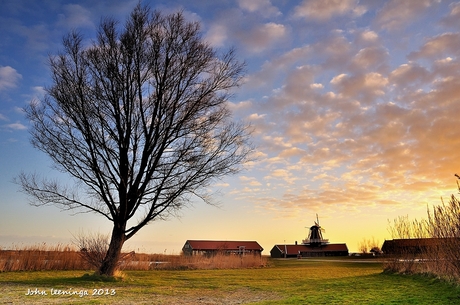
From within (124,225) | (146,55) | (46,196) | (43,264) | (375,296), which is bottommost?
(375,296)

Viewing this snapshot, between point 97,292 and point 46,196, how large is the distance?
19.8 feet

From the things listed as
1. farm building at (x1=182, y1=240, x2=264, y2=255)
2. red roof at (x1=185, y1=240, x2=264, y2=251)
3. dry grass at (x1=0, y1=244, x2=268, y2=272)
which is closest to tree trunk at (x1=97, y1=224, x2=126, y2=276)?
dry grass at (x1=0, y1=244, x2=268, y2=272)

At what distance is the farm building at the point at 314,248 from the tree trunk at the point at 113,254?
56789mm

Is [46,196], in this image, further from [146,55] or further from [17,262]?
[146,55]

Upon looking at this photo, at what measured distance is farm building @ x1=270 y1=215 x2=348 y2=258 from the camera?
225 feet

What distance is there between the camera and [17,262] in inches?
652

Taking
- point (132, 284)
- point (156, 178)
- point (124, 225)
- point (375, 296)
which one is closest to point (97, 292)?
point (132, 284)

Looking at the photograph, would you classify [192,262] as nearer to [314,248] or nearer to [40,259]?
[40,259]

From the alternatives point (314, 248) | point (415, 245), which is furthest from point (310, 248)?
point (415, 245)

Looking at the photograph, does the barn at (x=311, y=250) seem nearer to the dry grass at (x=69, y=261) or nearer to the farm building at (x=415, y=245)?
the dry grass at (x=69, y=261)

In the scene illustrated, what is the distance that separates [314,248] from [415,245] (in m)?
57.6

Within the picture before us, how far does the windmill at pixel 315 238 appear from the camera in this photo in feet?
230

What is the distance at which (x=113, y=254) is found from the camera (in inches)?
558

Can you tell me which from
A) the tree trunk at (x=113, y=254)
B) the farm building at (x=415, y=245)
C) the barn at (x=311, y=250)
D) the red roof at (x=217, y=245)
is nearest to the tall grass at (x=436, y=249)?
the farm building at (x=415, y=245)
